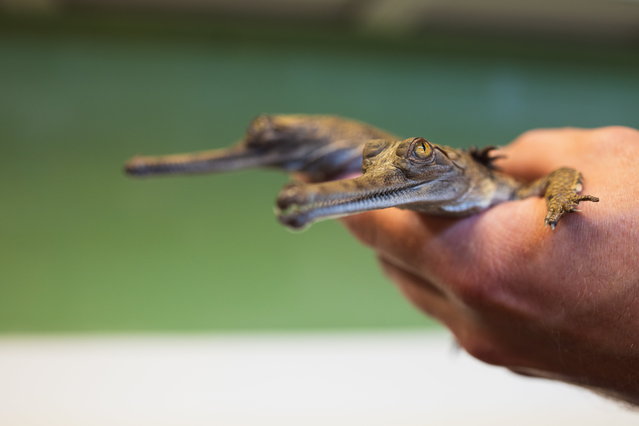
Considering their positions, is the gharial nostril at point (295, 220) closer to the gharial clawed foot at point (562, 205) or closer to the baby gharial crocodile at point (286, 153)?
the gharial clawed foot at point (562, 205)

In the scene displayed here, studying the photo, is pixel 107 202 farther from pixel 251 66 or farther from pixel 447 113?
pixel 447 113

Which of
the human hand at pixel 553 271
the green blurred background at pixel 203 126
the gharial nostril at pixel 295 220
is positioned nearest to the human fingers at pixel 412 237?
the human hand at pixel 553 271

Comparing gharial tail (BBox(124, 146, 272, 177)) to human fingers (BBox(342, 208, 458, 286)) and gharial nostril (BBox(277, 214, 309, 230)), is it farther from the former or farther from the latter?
gharial nostril (BBox(277, 214, 309, 230))

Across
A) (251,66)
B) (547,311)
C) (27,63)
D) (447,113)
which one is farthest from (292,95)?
(547,311)

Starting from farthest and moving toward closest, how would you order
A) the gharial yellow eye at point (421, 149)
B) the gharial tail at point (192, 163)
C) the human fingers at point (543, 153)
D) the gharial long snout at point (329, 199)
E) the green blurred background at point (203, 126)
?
the green blurred background at point (203, 126) → the gharial tail at point (192, 163) → the human fingers at point (543, 153) → the gharial yellow eye at point (421, 149) → the gharial long snout at point (329, 199)

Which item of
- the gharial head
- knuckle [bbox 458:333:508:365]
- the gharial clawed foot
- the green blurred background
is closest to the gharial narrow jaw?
the gharial head

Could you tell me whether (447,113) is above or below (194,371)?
above

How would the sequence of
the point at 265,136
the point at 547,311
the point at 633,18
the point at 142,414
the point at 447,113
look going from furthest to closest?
the point at 447,113 < the point at 633,18 < the point at 142,414 < the point at 265,136 < the point at 547,311
